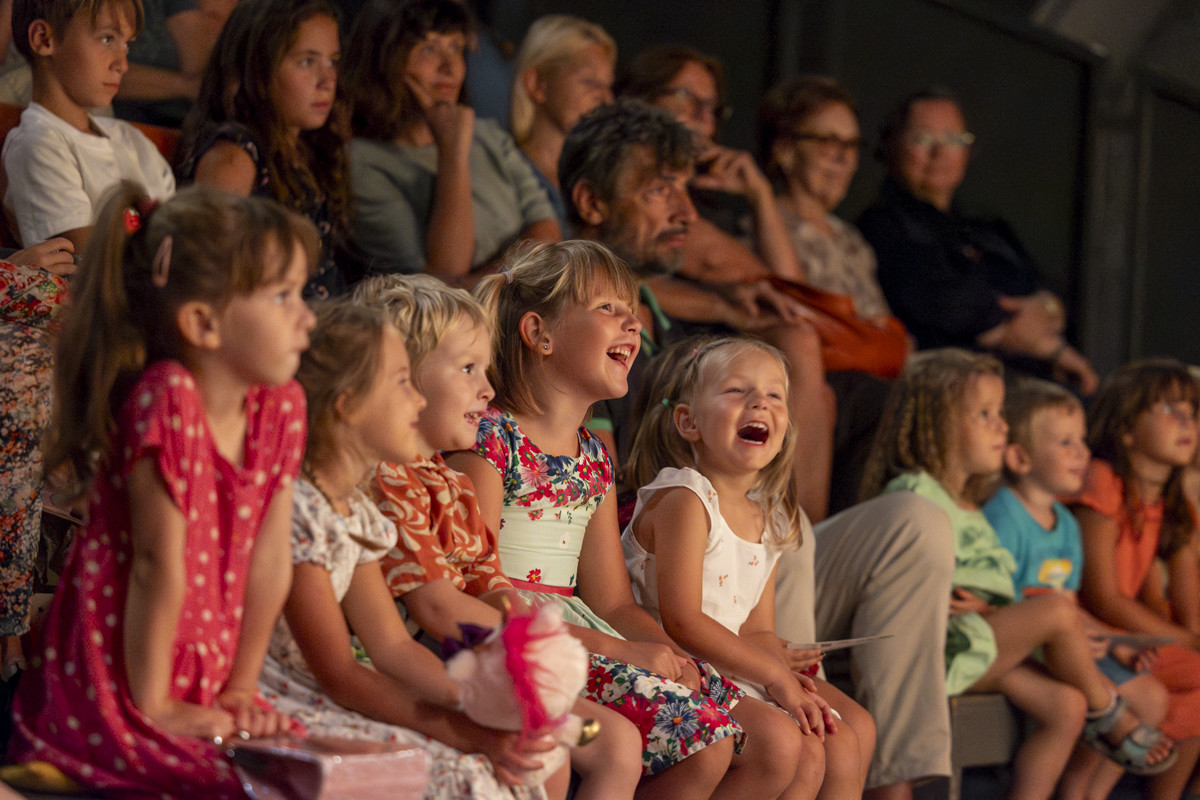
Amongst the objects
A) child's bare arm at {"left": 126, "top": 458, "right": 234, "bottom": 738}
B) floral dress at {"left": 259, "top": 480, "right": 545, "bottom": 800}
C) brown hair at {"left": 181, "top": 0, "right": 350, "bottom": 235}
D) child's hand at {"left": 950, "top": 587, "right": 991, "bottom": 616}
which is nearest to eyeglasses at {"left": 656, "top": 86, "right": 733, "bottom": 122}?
brown hair at {"left": 181, "top": 0, "right": 350, "bottom": 235}

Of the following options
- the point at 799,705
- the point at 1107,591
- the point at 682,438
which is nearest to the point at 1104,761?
the point at 1107,591

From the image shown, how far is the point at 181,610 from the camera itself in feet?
4.07

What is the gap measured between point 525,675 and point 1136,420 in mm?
2469

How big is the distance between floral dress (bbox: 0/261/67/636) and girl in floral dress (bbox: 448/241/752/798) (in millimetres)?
573

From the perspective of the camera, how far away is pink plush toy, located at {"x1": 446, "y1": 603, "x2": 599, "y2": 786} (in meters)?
1.31

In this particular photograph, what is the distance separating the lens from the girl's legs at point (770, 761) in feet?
5.85

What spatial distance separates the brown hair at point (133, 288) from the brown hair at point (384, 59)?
1.61 m

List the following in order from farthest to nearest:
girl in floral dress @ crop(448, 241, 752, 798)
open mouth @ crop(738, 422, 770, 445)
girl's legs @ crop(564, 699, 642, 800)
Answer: open mouth @ crop(738, 422, 770, 445) → girl in floral dress @ crop(448, 241, 752, 798) → girl's legs @ crop(564, 699, 642, 800)

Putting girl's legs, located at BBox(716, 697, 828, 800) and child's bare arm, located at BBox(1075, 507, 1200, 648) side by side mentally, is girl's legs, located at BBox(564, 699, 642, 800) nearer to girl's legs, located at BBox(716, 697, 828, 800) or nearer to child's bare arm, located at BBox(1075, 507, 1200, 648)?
girl's legs, located at BBox(716, 697, 828, 800)

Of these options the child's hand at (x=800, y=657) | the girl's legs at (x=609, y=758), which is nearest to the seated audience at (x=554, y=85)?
the child's hand at (x=800, y=657)

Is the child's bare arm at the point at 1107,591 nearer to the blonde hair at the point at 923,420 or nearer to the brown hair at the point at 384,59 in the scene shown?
the blonde hair at the point at 923,420

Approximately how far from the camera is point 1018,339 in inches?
165

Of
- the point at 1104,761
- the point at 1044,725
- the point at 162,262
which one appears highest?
the point at 162,262

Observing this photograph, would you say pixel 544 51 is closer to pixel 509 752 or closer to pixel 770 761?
pixel 770 761
